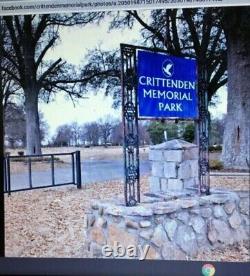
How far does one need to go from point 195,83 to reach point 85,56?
524 mm

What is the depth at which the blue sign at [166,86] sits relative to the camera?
1.94m

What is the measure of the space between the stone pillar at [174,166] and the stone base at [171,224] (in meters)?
0.04

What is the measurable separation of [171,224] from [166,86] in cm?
63

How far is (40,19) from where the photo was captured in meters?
1.95

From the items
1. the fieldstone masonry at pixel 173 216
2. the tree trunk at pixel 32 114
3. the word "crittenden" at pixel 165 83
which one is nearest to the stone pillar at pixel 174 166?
the fieldstone masonry at pixel 173 216

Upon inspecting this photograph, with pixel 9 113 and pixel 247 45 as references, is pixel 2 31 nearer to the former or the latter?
pixel 9 113

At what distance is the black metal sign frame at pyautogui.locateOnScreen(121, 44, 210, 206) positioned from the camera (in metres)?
1.93

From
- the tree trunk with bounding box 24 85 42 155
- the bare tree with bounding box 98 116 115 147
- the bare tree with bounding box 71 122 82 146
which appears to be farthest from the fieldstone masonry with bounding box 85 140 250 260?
the tree trunk with bounding box 24 85 42 155

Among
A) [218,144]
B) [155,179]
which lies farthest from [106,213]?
[218,144]

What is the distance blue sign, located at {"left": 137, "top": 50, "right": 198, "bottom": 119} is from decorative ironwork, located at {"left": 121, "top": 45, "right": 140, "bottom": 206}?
0.03 meters

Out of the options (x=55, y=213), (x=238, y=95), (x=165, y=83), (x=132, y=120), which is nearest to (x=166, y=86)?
(x=165, y=83)

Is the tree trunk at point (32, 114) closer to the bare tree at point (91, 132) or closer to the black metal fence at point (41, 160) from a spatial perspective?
the black metal fence at point (41, 160)

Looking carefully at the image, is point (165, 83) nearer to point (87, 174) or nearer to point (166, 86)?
point (166, 86)

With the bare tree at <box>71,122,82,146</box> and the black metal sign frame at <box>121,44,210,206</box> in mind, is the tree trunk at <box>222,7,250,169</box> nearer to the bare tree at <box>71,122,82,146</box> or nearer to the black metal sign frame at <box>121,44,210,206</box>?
the black metal sign frame at <box>121,44,210,206</box>
